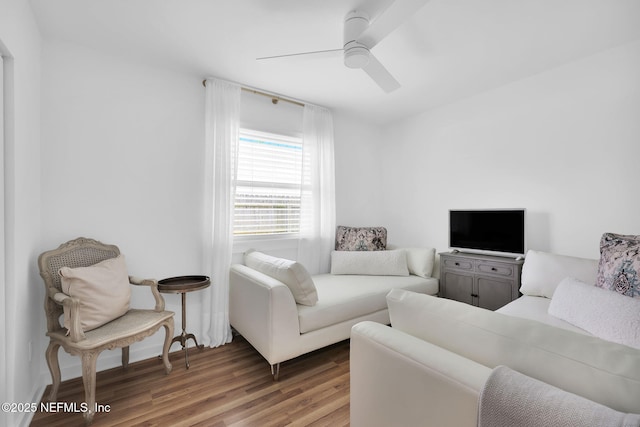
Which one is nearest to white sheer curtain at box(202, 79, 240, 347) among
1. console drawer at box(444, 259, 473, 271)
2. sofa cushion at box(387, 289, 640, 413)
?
sofa cushion at box(387, 289, 640, 413)

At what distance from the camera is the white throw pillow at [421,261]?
325 centimetres

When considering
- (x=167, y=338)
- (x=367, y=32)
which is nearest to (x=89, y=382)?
(x=167, y=338)

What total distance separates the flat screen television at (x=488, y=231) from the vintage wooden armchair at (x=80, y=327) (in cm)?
292

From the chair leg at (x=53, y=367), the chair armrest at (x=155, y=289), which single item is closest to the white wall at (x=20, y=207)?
the chair leg at (x=53, y=367)

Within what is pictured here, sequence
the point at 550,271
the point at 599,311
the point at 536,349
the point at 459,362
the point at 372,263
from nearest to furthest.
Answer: the point at 536,349 < the point at 459,362 < the point at 599,311 < the point at 550,271 < the point at 372,263

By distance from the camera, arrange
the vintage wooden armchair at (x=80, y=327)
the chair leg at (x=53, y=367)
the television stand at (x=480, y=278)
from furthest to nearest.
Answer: the television stand at (x=480, y=278) < the chair leg at (x=53, y=367) < the vintage wooden armchair at (x=80, y=327)

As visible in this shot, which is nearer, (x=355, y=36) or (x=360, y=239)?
(x=355, y=36)

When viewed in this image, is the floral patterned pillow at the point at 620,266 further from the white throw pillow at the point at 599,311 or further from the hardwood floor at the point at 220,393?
the hardwood floor at the point at 220,393

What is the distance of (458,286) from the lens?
9.91 feet

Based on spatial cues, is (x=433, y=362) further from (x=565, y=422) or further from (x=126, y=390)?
(x=126, y=390)

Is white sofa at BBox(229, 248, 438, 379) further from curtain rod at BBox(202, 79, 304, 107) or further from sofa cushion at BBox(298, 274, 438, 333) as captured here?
curtain rod at BBox(202, 79, 304, 107)

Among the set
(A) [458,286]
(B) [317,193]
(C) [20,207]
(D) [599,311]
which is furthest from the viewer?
(B) [317,193]

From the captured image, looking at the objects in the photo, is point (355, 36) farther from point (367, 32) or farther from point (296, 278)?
point (296, 278)

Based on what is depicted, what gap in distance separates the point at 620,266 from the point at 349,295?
6.06 feet
